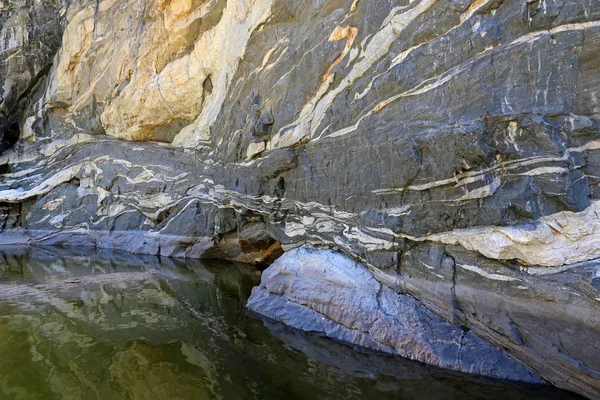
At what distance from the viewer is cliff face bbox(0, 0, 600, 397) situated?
3637 mm

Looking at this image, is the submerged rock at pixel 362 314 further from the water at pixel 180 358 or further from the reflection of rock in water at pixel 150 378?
the reflection of rock in water at pixel 150 378

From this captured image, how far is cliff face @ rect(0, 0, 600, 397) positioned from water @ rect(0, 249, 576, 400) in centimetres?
54

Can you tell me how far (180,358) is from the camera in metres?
4.57

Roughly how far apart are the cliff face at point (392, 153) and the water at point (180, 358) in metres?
0.54

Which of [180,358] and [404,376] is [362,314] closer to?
[404,376]

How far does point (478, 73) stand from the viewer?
14.2ft

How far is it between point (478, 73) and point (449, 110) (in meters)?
0.51

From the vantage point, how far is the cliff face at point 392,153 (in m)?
3.64

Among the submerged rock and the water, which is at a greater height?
the submerged rock

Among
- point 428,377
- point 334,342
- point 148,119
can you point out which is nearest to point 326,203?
point 334,342

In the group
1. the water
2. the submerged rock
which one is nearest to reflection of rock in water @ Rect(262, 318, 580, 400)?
→ the water

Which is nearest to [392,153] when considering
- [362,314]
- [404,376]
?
[362,314]

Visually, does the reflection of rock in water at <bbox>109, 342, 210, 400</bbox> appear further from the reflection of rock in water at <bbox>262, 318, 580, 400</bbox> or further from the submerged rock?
the submerged rock

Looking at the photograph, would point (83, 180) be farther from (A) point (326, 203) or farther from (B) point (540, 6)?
(B) point (540, 6)
